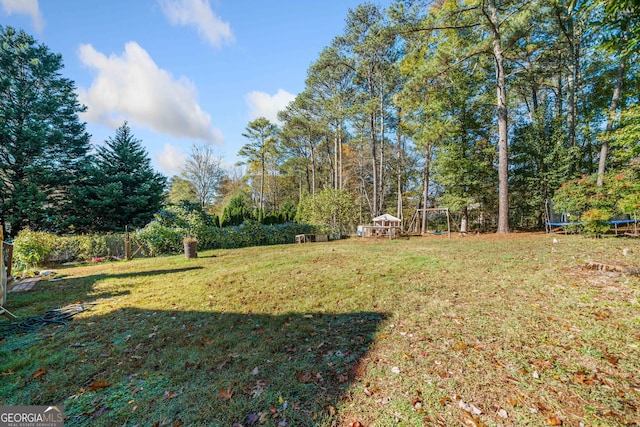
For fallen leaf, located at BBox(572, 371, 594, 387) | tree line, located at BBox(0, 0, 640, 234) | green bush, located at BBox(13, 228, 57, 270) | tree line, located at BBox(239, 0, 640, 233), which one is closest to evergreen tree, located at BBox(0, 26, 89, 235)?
tree line, located at BBox(0, 0, 640, 234)

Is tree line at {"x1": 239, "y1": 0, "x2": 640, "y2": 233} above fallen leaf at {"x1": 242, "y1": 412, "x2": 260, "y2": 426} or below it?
above

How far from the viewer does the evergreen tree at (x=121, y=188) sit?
14391 millimetres

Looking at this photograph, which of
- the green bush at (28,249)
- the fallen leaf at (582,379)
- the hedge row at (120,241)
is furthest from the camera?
the hedge row at (120,241)

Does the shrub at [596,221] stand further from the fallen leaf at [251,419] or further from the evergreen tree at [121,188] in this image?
the evergreen tree at [121,188]

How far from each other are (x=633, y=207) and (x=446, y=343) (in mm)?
5738

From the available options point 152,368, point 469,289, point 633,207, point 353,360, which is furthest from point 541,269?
point 152,368

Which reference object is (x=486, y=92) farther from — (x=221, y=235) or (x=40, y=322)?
(x=40, y=322)

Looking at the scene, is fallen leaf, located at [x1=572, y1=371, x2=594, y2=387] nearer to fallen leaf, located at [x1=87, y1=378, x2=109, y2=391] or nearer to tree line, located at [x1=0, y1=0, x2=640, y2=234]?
fallen leaf, located at [x1=87, y1=378, x2=109, y2=391]

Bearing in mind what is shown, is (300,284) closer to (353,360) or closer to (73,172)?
(353,360)

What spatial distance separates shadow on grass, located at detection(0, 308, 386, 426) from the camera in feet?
6.48

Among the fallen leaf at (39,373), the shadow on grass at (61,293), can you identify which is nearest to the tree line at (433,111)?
the shadow on grass at (61,293)

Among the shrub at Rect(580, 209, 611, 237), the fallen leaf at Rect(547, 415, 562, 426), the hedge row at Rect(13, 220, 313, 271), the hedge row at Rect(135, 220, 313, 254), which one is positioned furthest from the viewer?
the hedge row at Rect(135, 220, 313, 254)
